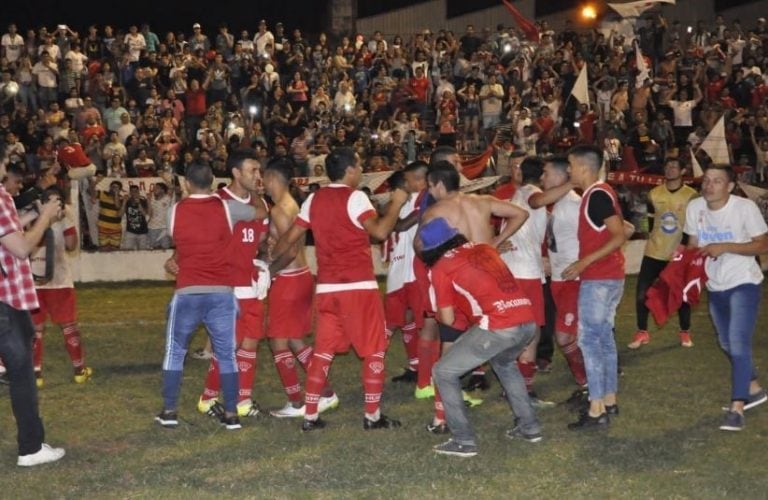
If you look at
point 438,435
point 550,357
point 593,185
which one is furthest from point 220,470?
point 550,357

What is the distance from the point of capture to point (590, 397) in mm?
8461

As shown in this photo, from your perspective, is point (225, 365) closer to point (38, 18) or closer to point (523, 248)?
point (523, 248)

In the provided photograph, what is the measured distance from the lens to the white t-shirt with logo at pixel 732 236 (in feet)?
27.7

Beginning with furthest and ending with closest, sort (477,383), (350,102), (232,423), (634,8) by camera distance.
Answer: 1. (634,8)
2. (350,102)
3. (477,383)
4. (232,423)

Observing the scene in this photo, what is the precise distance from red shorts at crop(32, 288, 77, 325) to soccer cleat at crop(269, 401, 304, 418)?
8.31 ft

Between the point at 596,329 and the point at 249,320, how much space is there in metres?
2.74

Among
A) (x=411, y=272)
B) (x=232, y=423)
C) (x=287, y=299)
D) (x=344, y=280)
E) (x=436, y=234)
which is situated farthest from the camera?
(x=411, y=272)

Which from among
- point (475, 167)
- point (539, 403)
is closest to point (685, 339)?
point (539, 403)

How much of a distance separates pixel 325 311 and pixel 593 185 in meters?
2.19

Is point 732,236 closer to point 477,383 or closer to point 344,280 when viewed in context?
point 477,383

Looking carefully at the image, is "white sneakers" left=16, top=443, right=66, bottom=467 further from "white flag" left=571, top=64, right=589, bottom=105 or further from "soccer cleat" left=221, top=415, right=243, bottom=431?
"white flag" left=571, top=64, right=589, bottom=105

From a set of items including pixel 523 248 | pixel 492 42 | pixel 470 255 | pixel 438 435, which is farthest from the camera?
pixel 492 42

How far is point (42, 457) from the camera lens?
7672 millimetres

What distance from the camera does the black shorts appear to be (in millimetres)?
8179
